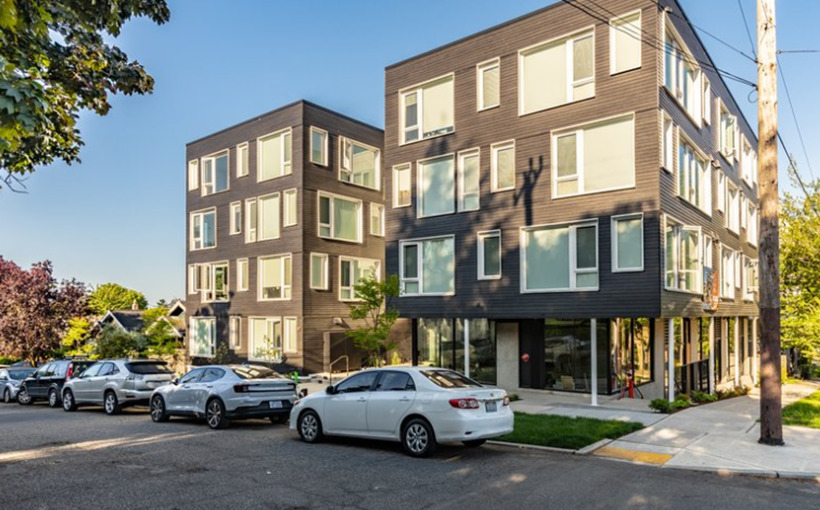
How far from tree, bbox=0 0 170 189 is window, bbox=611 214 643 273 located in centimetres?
1334

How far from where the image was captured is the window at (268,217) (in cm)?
3133

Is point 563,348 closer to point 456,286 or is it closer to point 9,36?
point 456,286

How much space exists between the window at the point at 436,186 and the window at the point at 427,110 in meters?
1.06

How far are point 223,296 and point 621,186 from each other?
23.0 m

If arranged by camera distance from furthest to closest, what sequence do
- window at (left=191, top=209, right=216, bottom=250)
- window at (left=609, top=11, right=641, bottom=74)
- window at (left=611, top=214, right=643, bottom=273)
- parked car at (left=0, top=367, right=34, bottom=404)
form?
1. window at (left=191, top=209, right=216, bottom=250)
2. parked car at (left=0, top=367, right=34, bottom=404)
3. window at (left=609, top=11, right=641, bottom=74)
4. window at (left=611, top=214, right=643, bottom=273)

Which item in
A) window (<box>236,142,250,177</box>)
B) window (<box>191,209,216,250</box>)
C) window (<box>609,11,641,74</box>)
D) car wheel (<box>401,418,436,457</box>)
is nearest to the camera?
car wheel (<box>401,418,436,457</box>)

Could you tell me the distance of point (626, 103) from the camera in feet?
59.7

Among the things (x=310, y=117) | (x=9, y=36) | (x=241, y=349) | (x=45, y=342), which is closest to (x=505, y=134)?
(x=310, y=117)

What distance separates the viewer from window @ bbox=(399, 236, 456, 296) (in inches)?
880

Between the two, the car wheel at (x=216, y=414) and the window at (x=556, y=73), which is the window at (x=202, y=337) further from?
the window at (x=556, y=73)

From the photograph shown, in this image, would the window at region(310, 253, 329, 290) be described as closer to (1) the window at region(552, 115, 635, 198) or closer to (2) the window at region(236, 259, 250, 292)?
(2) the window at region(236, 259, 250, 292)

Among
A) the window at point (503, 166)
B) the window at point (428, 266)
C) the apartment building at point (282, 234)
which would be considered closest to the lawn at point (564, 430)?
the window at point (428, 266)

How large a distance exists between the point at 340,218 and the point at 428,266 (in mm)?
10281

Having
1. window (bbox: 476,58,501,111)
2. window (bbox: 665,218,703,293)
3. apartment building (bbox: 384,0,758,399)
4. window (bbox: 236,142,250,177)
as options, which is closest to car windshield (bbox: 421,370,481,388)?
apartment building (bbox: 384,0,758,399)
